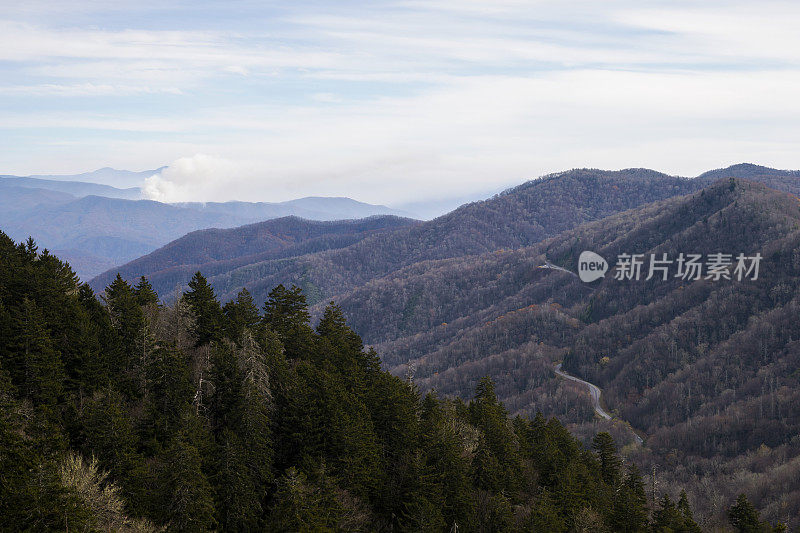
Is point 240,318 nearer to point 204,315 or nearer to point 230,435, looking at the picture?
point 204,315

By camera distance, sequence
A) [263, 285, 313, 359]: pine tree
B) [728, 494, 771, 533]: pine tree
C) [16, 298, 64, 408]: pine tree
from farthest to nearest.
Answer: [728, 494, 771, 533]: pine tree, [263, 285, 313, 359]: pine tree, [16, 298, 64, 408]: pine tree

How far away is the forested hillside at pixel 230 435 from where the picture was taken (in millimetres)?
32375

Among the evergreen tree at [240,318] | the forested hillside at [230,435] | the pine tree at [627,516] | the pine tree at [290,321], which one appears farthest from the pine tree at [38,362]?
the pine tree at [627,516]

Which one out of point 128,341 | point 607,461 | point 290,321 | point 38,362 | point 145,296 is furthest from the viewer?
point 607,461

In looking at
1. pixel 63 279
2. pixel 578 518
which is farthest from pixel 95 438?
pixel 578 518

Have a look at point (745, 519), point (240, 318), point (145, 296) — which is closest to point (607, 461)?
point (745, 519)

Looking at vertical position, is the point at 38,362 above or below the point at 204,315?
below

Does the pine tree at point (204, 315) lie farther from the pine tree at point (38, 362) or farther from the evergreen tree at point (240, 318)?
the pine tree at point (38, 362)

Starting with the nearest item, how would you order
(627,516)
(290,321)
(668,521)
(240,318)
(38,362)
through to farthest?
(38,362)
(240,318)
(627,516)
(668,521)
(290,321)

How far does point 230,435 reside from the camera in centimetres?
3997

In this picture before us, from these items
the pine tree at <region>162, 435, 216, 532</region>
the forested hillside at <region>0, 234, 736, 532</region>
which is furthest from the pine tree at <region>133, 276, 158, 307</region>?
the pine tree at <region>162, 435, 216, 532</region>

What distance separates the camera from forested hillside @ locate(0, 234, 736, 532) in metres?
32.4

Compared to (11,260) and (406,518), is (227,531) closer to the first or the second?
(406,518)

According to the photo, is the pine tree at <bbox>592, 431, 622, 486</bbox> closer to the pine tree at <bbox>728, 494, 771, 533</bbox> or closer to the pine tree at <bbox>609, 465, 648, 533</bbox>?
the pine tree at <bbox>728, 494, 771, 533</bbox>
